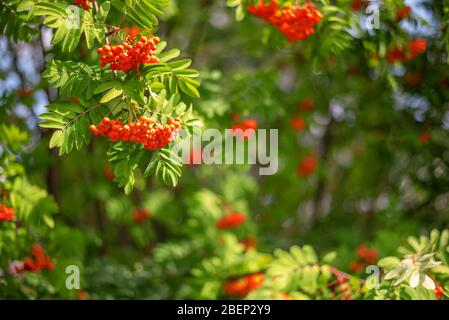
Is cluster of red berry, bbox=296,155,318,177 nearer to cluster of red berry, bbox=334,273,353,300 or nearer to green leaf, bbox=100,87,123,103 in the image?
cluster of red berry, bbox=334,273,353,300

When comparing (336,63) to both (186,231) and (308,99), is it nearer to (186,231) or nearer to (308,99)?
(308,99)

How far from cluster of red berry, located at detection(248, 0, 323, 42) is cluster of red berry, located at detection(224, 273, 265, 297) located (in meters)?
1.53

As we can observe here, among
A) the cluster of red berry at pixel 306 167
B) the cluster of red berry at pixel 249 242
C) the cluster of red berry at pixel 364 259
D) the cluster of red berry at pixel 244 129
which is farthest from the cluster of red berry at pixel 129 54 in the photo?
the cluster of red berry at pixel 306 167

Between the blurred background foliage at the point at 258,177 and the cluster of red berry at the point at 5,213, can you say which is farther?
the blurred background foliage at the point at 258,177

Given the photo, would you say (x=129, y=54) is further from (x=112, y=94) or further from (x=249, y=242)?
(x=249, y=242)

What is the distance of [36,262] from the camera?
3.22m

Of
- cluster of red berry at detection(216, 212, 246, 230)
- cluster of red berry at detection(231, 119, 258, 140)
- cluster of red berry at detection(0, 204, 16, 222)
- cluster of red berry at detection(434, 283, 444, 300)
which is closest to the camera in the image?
cluster of red berry at detection(434, 283, 444, 300)

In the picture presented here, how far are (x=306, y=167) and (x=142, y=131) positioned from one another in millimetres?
3202

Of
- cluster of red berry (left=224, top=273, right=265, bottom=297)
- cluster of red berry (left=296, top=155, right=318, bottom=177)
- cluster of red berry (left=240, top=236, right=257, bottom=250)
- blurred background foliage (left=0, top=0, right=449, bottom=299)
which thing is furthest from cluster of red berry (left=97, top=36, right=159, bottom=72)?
cluster of red berry (left=296, top=155, right=318, bottom=177)

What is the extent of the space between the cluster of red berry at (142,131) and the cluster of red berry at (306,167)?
9.97 ft

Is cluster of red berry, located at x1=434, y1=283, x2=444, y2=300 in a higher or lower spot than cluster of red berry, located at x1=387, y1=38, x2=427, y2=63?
lower

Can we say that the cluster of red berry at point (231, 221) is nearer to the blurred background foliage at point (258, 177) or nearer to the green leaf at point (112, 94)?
the blurred background foliage at point (258, 177)

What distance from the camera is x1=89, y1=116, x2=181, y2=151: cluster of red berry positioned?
217 centimetres

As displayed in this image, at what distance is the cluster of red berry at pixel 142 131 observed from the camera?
217cm
